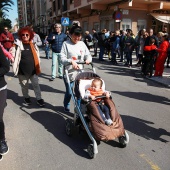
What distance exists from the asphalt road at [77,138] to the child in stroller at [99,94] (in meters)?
0.58

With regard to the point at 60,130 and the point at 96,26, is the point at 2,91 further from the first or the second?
the point at 96,26

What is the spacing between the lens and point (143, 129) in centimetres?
417

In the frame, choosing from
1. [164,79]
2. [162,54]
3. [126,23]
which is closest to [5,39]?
[162,54]

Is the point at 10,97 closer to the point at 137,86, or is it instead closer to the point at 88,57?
the point at 88,57

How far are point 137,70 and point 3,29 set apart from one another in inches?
261

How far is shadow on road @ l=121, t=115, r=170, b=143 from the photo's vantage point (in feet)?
12.9

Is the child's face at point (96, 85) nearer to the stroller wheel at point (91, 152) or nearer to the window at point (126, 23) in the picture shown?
the stroller wheel at point (91, 152)

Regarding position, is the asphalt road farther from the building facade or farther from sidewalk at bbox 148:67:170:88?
the building facade

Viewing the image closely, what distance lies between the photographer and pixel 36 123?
4.39m

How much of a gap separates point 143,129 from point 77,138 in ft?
4.38

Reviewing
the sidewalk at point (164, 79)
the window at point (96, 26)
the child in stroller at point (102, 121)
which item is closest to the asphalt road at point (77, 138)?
the child in stroller at point (102, 121)

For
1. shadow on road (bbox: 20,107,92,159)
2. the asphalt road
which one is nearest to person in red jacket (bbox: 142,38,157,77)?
the asphalt road

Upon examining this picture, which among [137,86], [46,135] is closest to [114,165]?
[46,135]

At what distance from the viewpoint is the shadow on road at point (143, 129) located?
12.9ft
